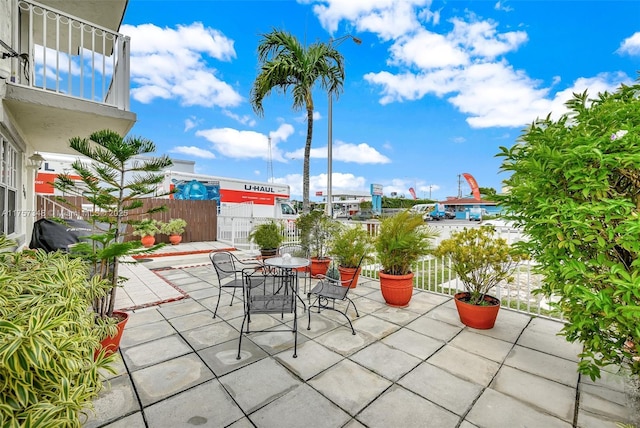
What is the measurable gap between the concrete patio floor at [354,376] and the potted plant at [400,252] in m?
0.37

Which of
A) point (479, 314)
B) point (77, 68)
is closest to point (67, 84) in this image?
point (77, 68)

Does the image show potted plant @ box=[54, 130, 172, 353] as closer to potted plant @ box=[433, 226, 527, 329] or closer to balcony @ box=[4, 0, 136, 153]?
balcony @ box=[4, 0, 136, 153]

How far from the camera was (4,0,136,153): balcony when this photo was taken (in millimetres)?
3363

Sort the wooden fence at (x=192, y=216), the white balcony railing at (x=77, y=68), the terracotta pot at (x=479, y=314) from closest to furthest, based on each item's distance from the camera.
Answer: the terracotta pot at (x=479, y=314)
the white balcony railing at (x=77, y=68)
the wooden fence at (x=192, y=216)

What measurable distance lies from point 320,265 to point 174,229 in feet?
22.6

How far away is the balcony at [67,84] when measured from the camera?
3.36 m

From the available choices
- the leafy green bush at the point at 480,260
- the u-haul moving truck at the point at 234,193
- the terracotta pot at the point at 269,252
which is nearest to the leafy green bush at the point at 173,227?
the u-haul moving truck at the point at 234,193

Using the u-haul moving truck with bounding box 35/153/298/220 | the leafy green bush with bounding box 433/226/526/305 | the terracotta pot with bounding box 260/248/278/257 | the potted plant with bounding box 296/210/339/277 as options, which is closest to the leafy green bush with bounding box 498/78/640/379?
the leafy green bush with bounding box 433/226/526/305

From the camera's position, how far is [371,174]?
40.0 meters

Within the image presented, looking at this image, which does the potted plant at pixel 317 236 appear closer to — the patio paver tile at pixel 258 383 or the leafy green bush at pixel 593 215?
the patio paver tile at pixel 258 383

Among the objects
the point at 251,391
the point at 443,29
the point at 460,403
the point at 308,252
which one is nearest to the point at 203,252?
the point at 308,252

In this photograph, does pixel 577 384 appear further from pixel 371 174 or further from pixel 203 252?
pixel 371 174

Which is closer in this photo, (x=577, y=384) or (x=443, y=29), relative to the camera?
(x=577, y=384)

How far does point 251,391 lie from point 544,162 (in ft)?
9.84
